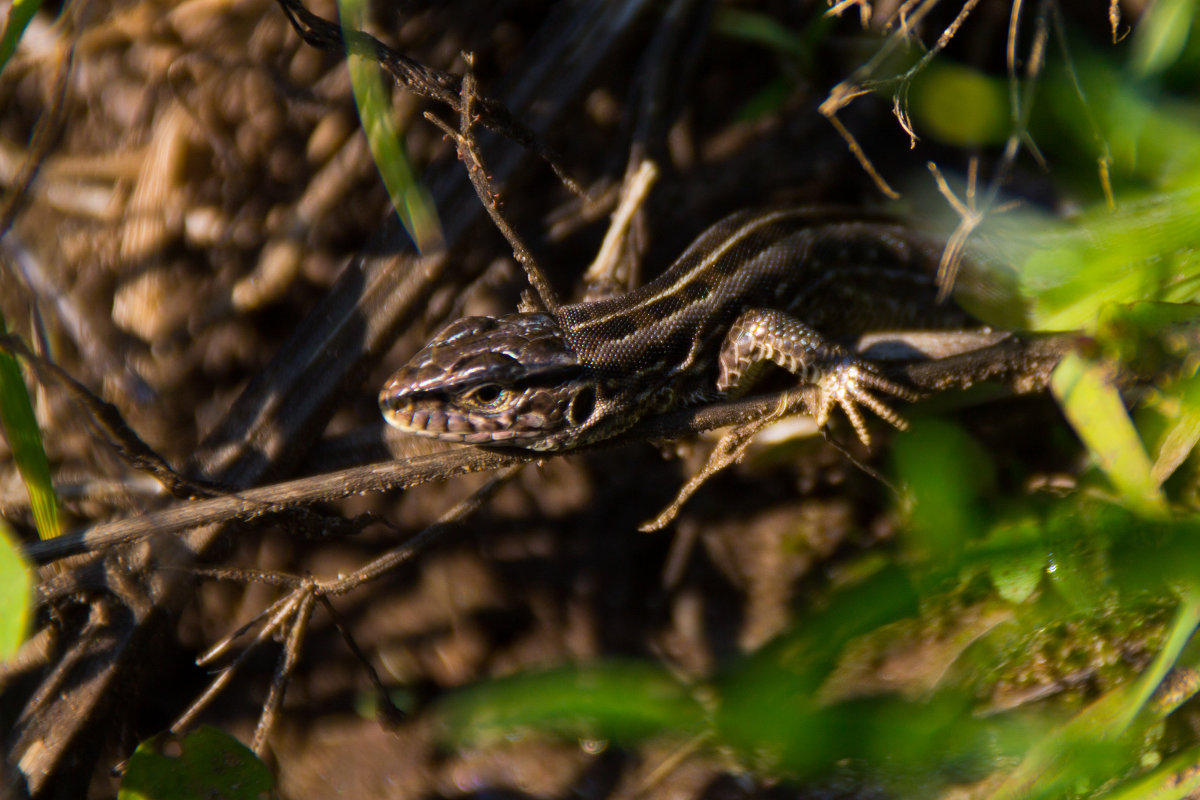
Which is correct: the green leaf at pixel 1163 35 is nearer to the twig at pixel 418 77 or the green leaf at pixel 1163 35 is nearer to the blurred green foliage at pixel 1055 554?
the blurred green foliage at pixel 1055 554

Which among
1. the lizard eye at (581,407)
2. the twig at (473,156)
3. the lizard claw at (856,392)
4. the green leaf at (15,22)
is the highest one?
the green leaf at (15,22)

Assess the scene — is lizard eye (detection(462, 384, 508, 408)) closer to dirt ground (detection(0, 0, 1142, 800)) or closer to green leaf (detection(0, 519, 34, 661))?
dirt ground (detection(0, 0, 1142, 800))

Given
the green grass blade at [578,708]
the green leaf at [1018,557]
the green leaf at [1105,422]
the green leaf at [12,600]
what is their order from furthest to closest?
the green leaf at [1105,422], the green leaf at [12,600], the green leaf at [1018,557], the green grass blade at [578,708]

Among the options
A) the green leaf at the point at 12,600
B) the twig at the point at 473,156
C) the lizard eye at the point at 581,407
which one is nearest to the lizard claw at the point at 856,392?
the lizard eye at the point at 581,407

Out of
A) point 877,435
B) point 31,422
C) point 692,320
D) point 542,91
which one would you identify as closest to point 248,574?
point 31,422

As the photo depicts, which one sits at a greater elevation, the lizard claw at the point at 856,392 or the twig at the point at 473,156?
the twig at the point at 473,156

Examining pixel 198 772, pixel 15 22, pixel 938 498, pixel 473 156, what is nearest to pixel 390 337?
pixel 473 156
